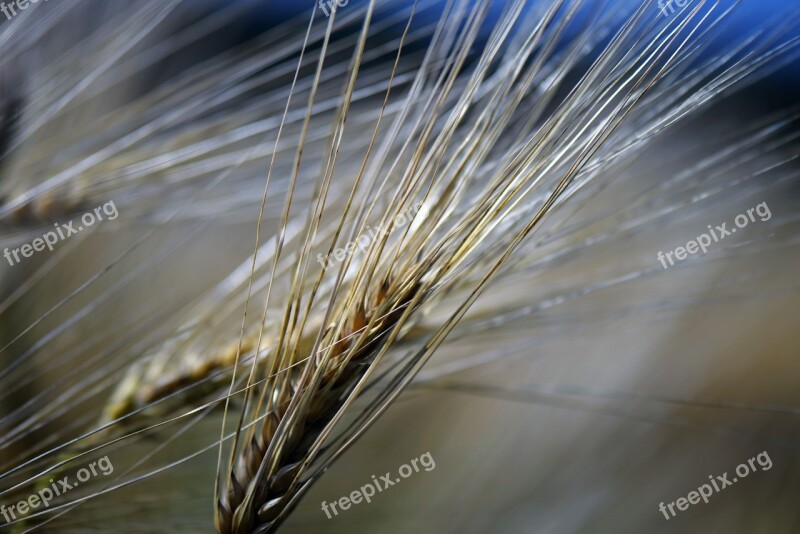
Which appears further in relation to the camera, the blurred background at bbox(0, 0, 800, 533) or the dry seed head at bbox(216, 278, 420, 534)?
the blurred background at bbox(0, 0, 800, 533)

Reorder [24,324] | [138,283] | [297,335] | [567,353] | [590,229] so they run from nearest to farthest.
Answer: [297,335]
[590,229]
[24,324]
[138,283]
[567,353]

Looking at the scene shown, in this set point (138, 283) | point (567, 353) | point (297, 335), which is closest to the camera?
point (297, 335)

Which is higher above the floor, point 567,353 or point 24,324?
point 24,324

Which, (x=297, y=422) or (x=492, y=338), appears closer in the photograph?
(x=297, y=422)

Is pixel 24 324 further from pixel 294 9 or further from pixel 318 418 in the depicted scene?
pixel 294 9

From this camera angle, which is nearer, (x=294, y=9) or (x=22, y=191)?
(x=22, y=191)

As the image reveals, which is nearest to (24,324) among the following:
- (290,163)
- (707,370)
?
(290,163)

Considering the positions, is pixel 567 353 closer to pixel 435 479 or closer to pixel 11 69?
pixel 435 479

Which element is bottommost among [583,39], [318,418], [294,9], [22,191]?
[318,418]

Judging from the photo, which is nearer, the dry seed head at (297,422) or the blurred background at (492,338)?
the dry seed head at (297,422)
